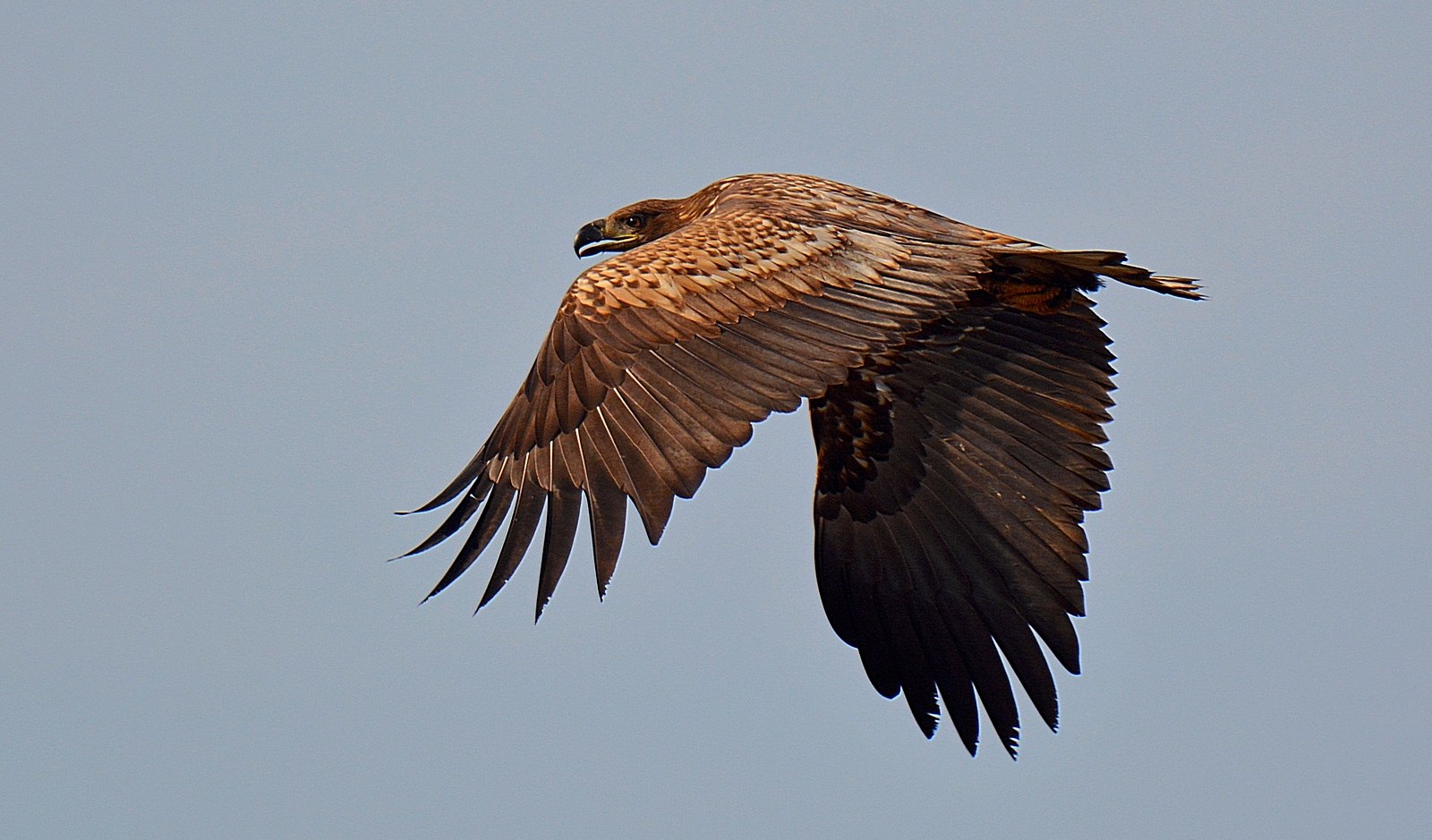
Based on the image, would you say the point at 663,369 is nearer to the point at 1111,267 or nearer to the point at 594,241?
the point at 1111,267

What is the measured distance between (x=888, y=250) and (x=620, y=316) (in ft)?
4.41

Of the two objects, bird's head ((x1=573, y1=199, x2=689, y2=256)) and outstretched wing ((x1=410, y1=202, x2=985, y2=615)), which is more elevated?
bird's head ((x1=573, y1=199, x2=689, y2=256))

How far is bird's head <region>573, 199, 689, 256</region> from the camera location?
1205 centimetres

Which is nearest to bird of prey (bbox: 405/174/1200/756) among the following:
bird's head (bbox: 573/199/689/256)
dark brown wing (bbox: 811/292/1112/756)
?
dark brown wing (bbox: 811/292/1112/756)

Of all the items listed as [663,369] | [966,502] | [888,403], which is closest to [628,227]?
[888,403]

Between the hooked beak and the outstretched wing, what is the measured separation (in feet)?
8.52

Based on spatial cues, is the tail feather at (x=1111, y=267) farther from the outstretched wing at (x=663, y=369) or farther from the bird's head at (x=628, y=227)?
the bird's head at (x=628, y=227)

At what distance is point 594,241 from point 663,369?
351 centimetres

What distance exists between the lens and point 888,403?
10.6 meters

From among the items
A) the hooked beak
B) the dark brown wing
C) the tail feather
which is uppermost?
the hooked beak

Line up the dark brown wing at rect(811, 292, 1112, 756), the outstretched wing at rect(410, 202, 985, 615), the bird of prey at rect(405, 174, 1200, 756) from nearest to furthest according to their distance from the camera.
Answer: the outstretched wing at rect(410, 202, 985, 615)
the bird of prey at rect(405, 174, 1200, 756)
the dark brown wing at rect(811, 292, 1112, 756)

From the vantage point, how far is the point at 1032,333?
1049 cm

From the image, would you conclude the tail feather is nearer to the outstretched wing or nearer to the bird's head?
the outstretched wing

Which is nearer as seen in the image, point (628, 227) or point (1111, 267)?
point (1111, 267)
